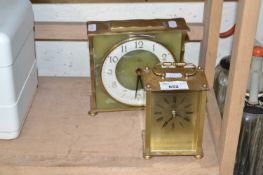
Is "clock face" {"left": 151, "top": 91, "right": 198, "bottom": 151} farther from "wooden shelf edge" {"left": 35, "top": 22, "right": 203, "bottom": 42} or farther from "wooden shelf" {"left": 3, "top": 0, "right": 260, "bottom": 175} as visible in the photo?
"wooden shelf edge" {"left": 35, "top": 22, "right": 203, "bottom": 42}

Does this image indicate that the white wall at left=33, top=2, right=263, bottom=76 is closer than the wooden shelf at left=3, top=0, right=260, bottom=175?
No

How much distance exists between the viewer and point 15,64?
89 centimetres

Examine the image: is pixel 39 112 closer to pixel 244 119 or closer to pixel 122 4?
pixel 122 4

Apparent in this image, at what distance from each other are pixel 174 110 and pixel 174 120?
0.02 meters

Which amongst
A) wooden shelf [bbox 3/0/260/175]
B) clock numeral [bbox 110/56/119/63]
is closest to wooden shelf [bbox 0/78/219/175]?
wooden shelf [bbox 3/0/260/175]

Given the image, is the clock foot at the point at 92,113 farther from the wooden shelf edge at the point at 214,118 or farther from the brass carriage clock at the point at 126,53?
the wooden shelf edge at the point at 214,118

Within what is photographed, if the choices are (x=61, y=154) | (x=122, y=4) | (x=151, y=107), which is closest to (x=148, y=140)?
(x=151, y=107)

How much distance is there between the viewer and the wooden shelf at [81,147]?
88cm

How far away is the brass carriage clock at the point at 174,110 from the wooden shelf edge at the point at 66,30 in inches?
8.6

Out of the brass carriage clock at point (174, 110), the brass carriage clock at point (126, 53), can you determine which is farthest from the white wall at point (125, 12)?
the brass carriage clock at point (174, 110)

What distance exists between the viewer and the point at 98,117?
1031 millimetres

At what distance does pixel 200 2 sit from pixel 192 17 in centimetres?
4

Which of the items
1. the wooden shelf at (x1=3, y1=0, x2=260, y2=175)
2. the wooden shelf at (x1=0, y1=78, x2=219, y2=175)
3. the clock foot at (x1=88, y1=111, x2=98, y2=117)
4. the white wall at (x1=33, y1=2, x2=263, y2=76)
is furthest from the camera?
the white wall at (x1=33, y1=2, x2=263, y2=76)

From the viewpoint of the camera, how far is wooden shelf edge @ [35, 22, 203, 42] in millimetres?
1095
